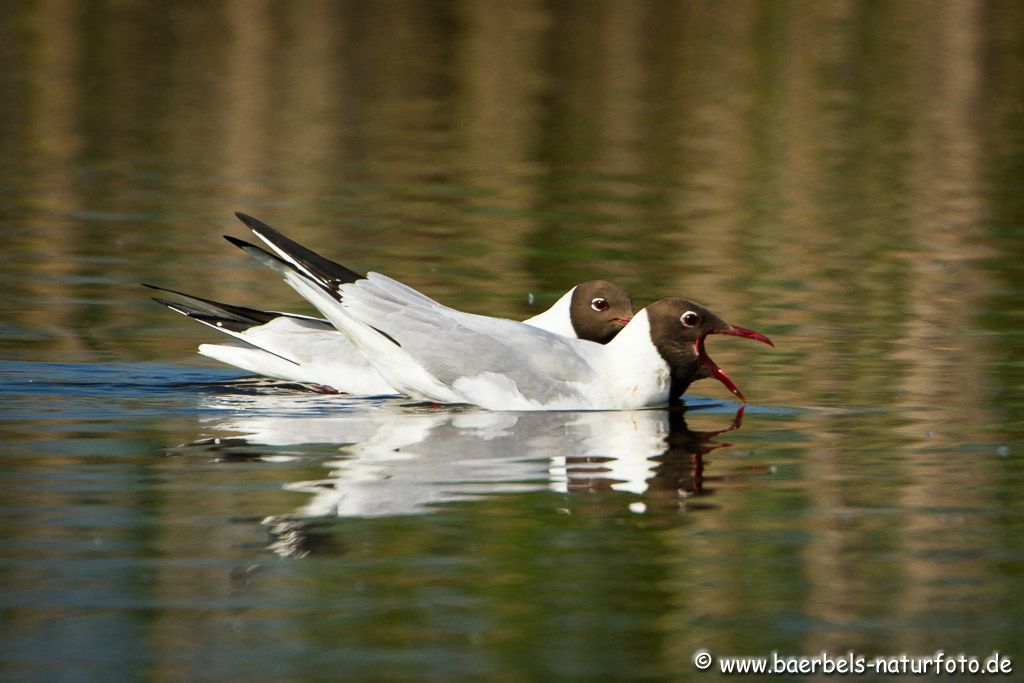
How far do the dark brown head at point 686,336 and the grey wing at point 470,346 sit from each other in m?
0.52

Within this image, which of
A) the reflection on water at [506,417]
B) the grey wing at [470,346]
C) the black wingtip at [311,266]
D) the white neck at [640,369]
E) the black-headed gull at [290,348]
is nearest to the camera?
the reflection on water at [506,417]

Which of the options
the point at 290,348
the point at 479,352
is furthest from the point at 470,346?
the point at 290,348

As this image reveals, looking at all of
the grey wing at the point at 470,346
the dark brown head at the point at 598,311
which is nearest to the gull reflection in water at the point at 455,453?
the grey wing at the point at 470,346

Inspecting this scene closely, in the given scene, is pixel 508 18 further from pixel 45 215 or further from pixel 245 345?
pixel 245 345

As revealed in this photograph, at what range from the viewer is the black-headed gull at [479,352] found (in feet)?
34.7

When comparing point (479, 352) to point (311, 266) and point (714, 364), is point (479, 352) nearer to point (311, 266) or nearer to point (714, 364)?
point (311, 266)

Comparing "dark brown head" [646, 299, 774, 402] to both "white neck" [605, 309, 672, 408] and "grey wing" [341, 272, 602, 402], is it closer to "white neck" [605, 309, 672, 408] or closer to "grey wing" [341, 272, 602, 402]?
"white neck" [605, 309, 672, 408]

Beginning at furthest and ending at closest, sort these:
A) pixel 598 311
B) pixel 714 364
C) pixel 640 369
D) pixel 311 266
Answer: pixel 598 311 → pixel 714 364 → pixel 640 369 → pixel 311 266

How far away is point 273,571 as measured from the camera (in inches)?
278

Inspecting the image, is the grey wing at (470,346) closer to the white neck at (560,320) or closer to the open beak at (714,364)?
the open beak at (714,364)

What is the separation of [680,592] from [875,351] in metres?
5.44

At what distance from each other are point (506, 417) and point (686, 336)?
118 cm

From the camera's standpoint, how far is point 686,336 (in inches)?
433

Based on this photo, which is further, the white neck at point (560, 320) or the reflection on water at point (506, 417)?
the white neck at point (560, 320)
